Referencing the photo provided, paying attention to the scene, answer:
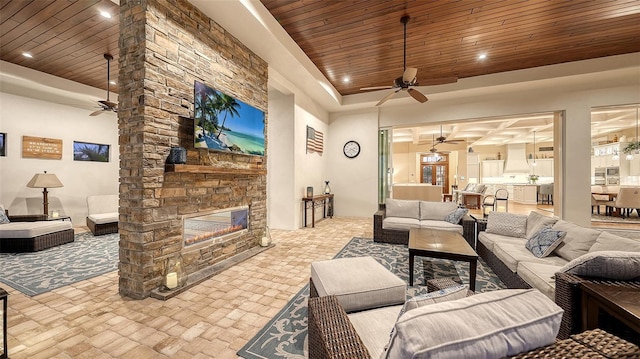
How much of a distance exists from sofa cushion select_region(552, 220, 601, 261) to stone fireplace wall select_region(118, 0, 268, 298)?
3.74 m

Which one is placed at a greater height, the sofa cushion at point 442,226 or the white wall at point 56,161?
the white wall at point 56,161

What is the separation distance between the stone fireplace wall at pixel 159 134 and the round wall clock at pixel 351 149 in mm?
4329

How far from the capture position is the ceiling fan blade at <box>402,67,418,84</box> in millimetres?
3654

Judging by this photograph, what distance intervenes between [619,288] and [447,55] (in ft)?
13.8

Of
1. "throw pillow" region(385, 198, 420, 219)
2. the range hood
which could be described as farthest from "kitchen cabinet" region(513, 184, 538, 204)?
"throw pillow" region(385, 198, 420, 219)

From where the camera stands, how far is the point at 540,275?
2043 millimetres

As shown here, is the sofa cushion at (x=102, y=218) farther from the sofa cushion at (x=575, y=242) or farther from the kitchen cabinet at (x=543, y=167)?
the kitchen cabinet at (x=543, y=167)

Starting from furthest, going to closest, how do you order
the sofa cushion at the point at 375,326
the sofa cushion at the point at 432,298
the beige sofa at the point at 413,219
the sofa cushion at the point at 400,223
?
the sofa cushion at the point at 400,223
the beige sofa at the point at 413,219
the sofa cushion at the point at 375,326
the sofa cushion at the point at 432,298

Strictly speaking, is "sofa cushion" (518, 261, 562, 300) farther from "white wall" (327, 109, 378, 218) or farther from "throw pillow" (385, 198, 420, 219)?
"white wall" (327, 109, 378, 218)

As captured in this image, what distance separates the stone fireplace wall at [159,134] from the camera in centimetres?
240

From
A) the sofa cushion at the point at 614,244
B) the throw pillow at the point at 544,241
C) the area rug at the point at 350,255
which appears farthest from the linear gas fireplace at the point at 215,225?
the sofa cushion at the point at 614,244

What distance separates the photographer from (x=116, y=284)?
8.82ft

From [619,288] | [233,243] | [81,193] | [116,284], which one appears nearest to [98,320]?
[116,284]

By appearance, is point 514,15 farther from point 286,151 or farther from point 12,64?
point 12,64
